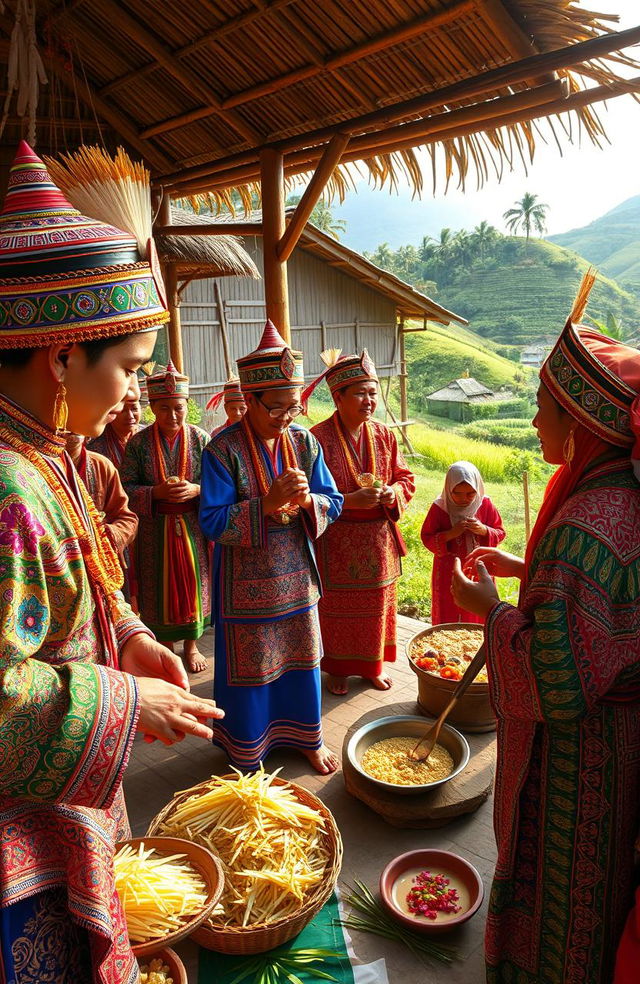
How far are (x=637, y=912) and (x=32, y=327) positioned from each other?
2004 millimetres

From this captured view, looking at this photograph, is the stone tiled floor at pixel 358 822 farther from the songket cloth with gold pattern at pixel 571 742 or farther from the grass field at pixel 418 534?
the grass field at pixel 418 534

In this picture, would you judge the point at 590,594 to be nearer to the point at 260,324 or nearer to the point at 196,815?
the point at 196,815

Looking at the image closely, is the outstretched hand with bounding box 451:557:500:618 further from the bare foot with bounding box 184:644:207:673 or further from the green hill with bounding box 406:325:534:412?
the green hill with bounding box 406:325:534:412

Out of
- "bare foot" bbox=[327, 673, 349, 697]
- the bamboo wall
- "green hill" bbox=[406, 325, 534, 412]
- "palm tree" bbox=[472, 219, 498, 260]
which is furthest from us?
"palm tree" bbox=[472, 219, 498, 260]

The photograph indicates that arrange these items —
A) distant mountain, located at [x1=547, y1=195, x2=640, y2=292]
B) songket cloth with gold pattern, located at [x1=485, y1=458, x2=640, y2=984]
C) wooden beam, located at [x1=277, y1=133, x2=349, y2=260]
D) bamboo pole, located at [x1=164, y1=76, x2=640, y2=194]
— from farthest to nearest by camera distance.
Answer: distant mountain, located at [x1=547, y1=195, x2=640, y2=292] < wooden beam, located at [x1=277, y1=133, x2=349, y2=260] < bamboo pole, located at [x1=164, y1=76, x2=640, y2=194] < songket cloth with gold pattern, located at [x1=485, y1=458, x2=640, y2=984]

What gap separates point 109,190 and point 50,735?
1.17 metres

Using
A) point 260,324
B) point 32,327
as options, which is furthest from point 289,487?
point 260,324

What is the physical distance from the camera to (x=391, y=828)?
3.16m

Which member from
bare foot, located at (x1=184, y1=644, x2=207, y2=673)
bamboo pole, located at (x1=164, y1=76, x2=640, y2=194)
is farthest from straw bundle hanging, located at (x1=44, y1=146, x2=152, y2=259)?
bare foot, located at (x1=184, y1=644, x2=207, y2=673)

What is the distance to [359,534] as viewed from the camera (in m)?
4.33

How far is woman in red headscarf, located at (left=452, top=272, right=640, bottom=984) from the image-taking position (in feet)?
5.66

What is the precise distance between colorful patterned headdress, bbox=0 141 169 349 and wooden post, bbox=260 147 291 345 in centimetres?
424

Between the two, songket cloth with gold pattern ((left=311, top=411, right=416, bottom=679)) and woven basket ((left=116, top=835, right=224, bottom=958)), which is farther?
songket cloth with gold pattern ((left=311, top=411, right=416, bottom=679))

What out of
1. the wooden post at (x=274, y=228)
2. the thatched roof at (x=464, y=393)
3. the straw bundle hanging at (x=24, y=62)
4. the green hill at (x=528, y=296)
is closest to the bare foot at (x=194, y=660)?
the wooden post at (x=274, y=228)
